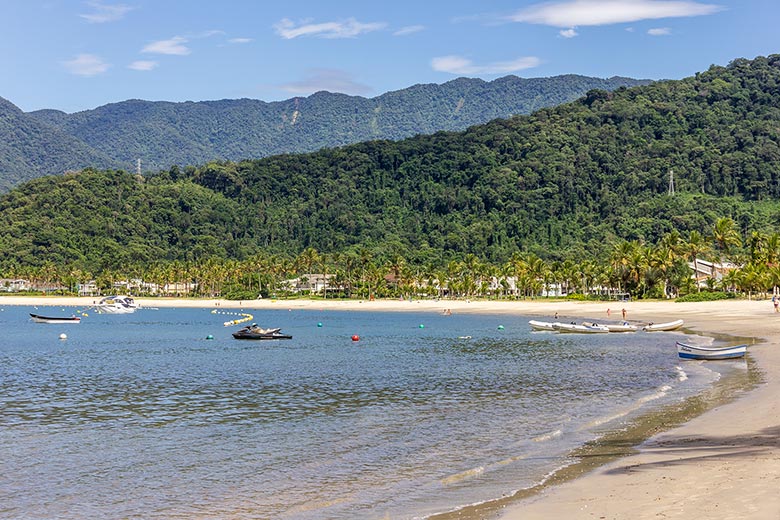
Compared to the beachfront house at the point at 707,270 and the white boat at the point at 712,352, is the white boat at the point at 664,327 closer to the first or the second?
the white boat at the point at 712,352

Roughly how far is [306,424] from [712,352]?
30.2 meters

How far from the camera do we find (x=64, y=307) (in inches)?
7283

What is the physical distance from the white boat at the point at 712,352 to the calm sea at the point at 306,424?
141 centimetres

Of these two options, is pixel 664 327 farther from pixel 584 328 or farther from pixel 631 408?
pixel 631 408

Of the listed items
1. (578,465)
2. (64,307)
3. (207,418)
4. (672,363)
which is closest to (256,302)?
(64,307)

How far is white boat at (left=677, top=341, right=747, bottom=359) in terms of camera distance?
49094mm

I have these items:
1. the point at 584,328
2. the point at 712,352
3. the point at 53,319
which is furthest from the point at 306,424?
the point at 53,319

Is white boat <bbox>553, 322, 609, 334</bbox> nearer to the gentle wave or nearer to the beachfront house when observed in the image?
the gentle wave

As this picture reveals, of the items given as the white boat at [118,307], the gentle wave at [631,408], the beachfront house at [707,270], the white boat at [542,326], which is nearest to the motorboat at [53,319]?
the white boat at [118,307]

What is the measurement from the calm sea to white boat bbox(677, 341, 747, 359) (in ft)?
4.63

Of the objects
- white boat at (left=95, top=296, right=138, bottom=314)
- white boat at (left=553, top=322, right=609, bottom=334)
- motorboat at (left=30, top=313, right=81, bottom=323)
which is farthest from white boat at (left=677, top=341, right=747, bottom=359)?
white boat at (left=95, top=296, right=138, bottom=314)

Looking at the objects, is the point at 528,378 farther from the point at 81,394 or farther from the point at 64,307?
the point at 64,307

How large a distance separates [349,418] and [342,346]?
4234 centimetres

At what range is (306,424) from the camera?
101 ft
